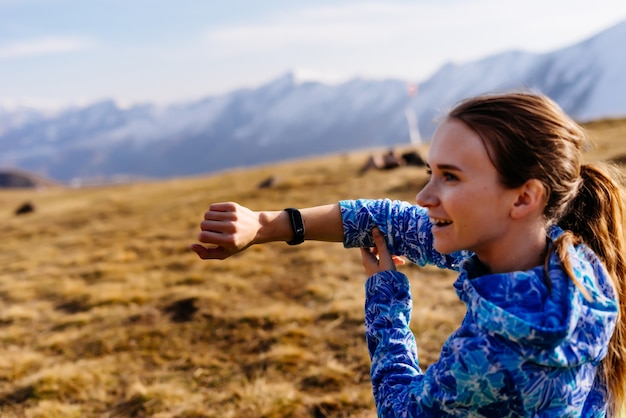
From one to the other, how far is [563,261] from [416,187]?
16039 millimetres

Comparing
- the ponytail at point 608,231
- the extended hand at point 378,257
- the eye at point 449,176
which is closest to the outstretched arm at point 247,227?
the extended hand at point 378,257

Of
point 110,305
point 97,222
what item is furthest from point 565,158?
point 97,222

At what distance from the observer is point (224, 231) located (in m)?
2.65

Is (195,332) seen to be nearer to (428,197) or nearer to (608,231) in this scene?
(428,197)

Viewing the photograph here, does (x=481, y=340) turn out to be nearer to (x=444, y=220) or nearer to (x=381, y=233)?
(x=444, y=220)

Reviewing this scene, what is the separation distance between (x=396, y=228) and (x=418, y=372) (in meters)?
0.88

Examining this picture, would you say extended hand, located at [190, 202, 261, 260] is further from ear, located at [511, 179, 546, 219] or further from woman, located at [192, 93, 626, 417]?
ear, located at [511, 179, 546, 219]

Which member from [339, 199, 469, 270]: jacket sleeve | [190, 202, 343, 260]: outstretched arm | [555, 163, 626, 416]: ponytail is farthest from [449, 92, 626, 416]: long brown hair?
[190, 202, 343, 260]: outstretched arm

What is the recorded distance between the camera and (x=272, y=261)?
12.1 m

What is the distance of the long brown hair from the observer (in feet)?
7.23

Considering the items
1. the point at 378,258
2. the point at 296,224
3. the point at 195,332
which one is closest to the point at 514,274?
the point at 378,258

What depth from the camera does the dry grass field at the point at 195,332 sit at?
6234mm

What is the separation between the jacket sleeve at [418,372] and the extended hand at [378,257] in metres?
0.09

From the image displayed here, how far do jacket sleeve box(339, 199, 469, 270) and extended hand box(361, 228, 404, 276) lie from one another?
0.23 ft
